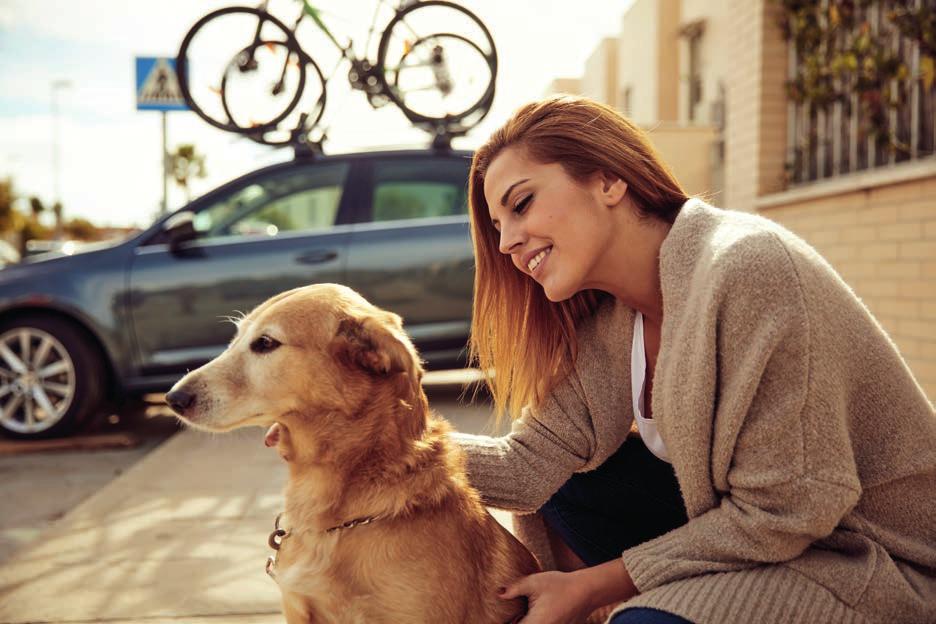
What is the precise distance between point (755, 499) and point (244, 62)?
543cm

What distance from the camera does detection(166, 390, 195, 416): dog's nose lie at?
2342 millimetres

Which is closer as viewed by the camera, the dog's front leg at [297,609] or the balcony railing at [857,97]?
the dog's front leg at [297,609]

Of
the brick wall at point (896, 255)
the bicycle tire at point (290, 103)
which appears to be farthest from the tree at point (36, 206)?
the brick wall at point (896, 255)

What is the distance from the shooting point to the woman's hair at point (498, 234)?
2.21 meters

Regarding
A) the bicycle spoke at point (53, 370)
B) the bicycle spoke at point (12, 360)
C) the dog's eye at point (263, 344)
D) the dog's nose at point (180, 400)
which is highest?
the dog's eye at point (263, 344)

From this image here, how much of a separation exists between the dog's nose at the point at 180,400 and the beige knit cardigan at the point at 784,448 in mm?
1332

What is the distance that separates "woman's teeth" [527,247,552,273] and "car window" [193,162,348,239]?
12.0 ft

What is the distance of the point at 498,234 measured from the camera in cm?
259

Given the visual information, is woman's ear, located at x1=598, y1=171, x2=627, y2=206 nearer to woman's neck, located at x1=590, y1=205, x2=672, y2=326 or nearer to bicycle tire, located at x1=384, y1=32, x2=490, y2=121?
woman's neck, located at x1=590, y1=205, x2=672, y2=326

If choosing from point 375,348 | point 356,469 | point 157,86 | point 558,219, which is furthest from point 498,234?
point 157,86

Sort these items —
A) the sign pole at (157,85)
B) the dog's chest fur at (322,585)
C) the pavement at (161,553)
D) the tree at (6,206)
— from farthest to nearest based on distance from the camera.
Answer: the tree at (6,206) → the sign pole at (157,85) → the pavement at (161,553) → the dog's chest fur at (322,585)

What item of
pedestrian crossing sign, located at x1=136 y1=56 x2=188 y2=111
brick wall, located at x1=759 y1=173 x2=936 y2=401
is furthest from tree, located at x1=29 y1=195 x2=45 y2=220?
brick wall, located at x1=759 y1=173 x2=936 y2=401

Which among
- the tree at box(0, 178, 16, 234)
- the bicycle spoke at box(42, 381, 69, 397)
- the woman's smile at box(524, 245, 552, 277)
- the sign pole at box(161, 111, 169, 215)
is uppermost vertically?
the tree at box(0, 178, 16, 234)

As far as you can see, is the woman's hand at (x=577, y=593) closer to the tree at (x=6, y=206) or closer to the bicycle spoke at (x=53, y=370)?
the bicycle spoke at (x=53, y=370)
